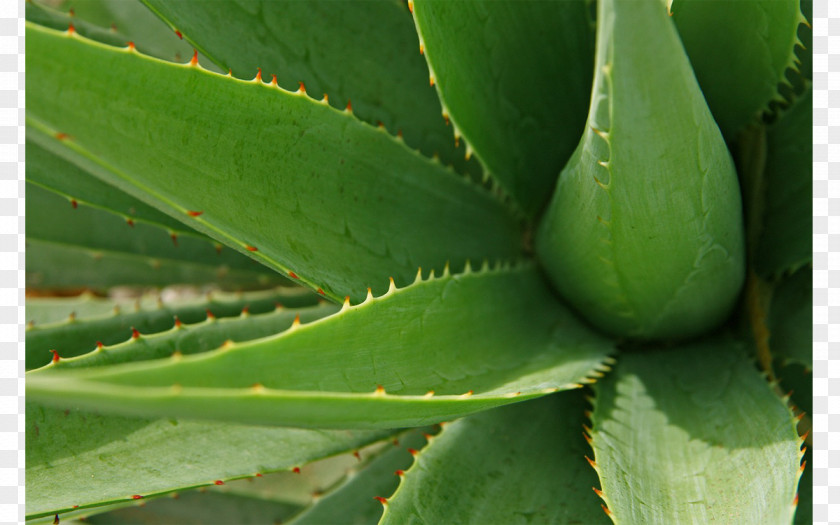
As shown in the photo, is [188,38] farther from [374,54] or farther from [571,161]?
[571,161]

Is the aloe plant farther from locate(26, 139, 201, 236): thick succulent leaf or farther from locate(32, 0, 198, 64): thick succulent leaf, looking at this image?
locate(32, 0, 198, 64): thick succulent leaf

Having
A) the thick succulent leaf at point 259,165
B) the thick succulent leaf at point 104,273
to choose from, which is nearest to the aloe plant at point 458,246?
the thick succulent leaf at point 259,165

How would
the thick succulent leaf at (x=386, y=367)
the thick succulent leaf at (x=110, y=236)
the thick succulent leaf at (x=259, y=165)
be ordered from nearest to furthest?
the thick succulent leaf at (x=386, y=367)
the thick succulent leaf at (x=259, y=165)
the thick succulent leaf at (x=110, y=236)

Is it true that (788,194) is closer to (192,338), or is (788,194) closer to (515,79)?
(515,79)

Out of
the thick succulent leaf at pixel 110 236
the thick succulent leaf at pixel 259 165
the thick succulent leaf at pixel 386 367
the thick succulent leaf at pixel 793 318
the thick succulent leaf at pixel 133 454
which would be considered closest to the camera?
the thick succulent leaf at pixel 386 367

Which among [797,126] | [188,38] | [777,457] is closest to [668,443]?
[777,457]

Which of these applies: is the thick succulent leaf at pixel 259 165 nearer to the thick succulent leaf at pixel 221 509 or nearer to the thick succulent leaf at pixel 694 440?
the thick succulent leaf at pixel 694 440
